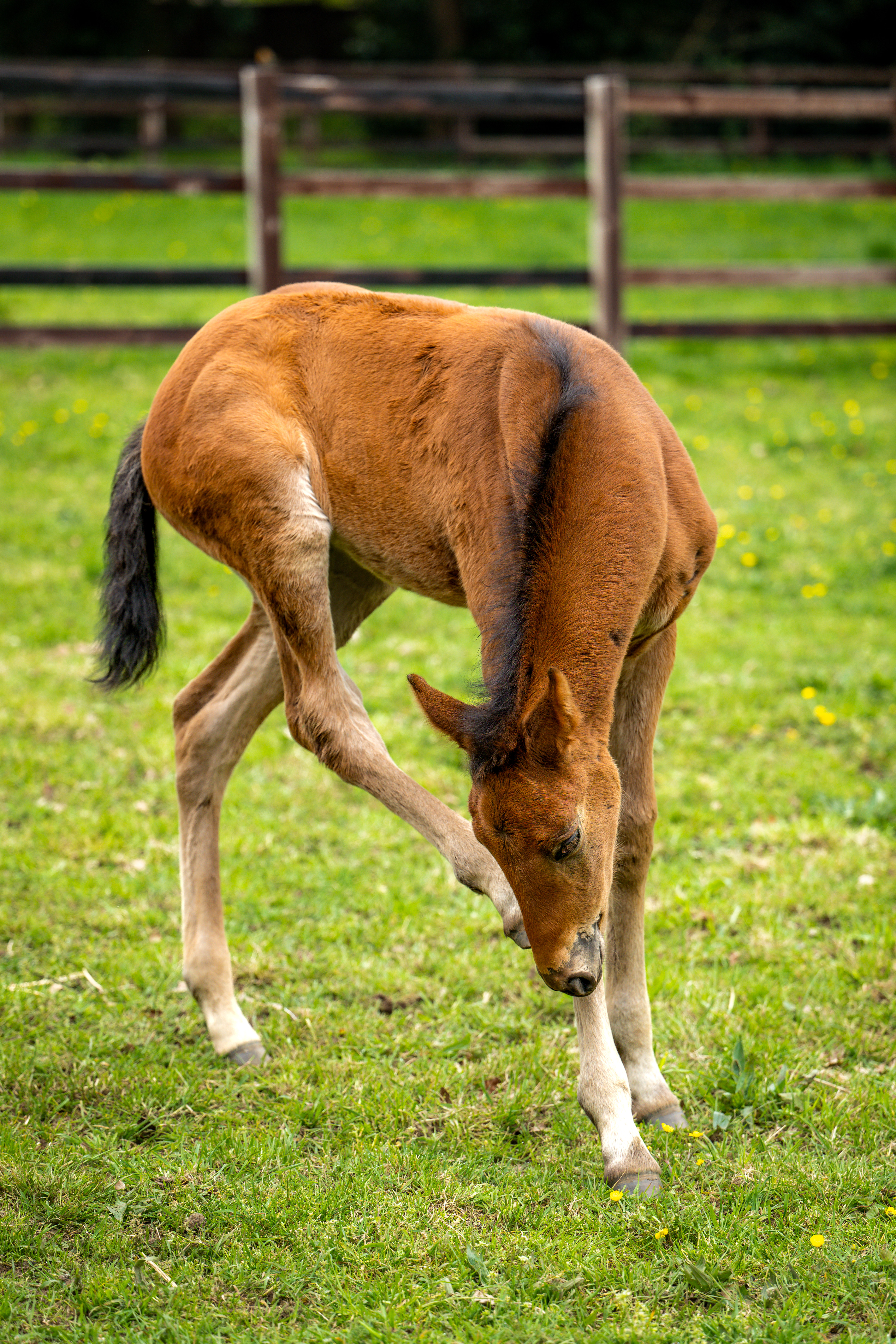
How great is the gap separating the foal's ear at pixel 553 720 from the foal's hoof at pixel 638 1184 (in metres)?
1.04

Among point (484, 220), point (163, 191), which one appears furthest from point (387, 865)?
point (484, 220)

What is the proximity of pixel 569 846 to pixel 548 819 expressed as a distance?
0.07 m

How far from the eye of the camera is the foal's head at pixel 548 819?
7.63 ft

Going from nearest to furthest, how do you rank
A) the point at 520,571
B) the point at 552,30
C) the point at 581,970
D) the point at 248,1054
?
1. the point at 581,970
2. the point at 520,571
3. the point at 248,1054
4. the point at 552,30

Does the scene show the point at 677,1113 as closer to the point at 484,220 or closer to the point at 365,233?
the point at 365,233

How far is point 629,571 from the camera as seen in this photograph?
2.55 meters

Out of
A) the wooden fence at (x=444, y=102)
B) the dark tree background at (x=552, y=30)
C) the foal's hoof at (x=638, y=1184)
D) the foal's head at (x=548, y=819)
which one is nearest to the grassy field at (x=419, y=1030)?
the foal's hoof at (x=638, y=1184)

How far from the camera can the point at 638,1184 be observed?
8.95ft

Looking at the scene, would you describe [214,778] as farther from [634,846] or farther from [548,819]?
[548,819]

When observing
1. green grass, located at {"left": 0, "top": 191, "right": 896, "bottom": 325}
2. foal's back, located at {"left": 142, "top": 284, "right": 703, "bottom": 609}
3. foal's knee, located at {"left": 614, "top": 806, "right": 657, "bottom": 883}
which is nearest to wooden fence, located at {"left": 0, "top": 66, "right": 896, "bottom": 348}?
green grass, located at {"left": 0, "top": 191, "right": 896, "bottom": 325}

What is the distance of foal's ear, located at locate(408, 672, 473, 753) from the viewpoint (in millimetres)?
2354

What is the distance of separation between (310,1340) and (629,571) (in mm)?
1578

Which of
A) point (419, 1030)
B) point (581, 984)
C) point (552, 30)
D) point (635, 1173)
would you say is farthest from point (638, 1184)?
point (552, 30)

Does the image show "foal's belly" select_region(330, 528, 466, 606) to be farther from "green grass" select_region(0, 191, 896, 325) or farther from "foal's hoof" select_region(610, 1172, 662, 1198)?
"green grass" select_region(0, 191, 896, 325)
